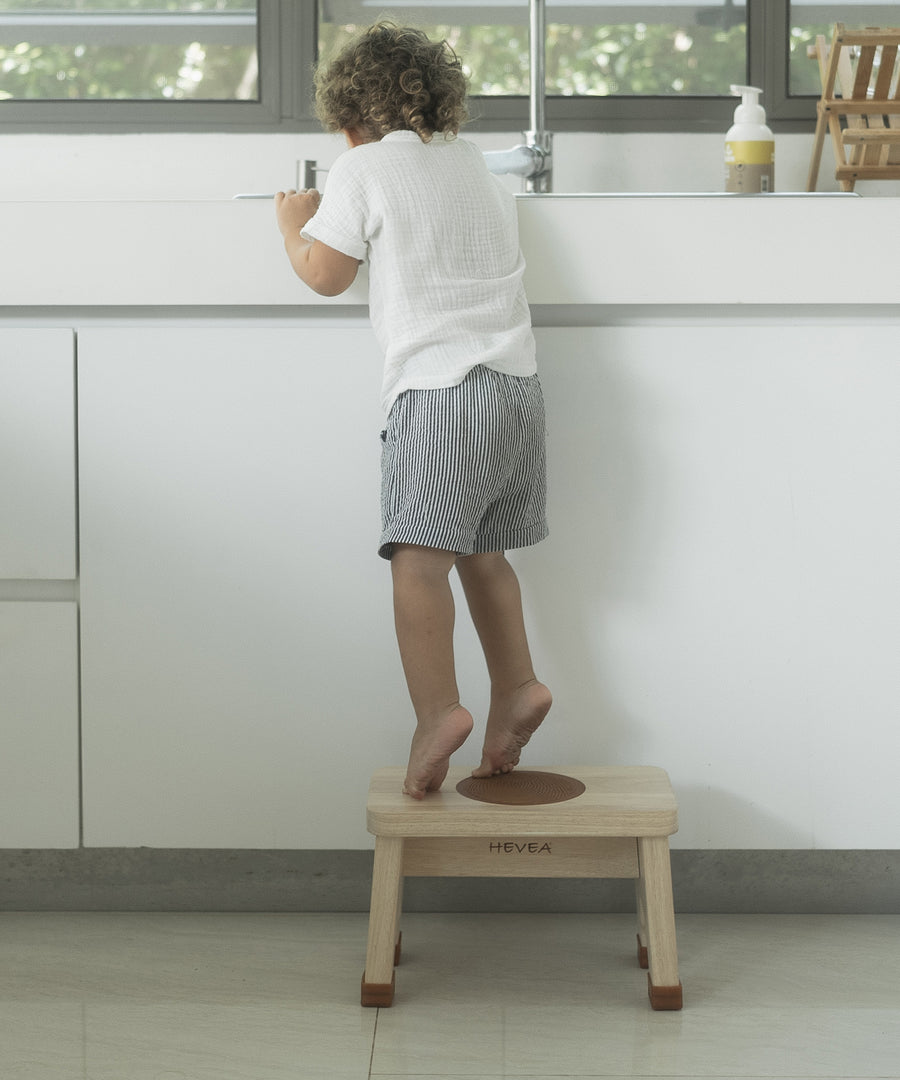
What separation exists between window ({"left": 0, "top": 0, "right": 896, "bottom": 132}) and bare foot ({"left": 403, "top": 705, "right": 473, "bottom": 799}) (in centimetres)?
103

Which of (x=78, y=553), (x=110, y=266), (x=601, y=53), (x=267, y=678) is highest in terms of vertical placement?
(x=601, y=53)

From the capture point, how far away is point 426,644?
3.97 feet

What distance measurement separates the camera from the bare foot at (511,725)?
4.04 feet

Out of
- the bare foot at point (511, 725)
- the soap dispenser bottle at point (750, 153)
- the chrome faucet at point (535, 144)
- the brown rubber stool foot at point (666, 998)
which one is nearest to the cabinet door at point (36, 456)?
the bare foot at point (511, 725)

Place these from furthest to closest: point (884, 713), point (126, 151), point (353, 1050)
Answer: point (126, 151) → point (884, 713) → point (353, 1050)

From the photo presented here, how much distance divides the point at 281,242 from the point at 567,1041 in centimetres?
85

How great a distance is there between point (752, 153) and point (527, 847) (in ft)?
3.14

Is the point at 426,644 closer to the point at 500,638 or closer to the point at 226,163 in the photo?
the point at 500,638

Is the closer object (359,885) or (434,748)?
(434,748)

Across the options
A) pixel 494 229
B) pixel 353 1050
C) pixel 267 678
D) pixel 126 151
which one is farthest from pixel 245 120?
pixel 353 1050

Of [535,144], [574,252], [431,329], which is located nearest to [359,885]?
[431,329]

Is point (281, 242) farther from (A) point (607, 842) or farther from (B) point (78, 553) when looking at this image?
(A) point (607, 842)

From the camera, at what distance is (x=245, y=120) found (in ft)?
6.02

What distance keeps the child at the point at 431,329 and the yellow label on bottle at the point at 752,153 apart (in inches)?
19.0
